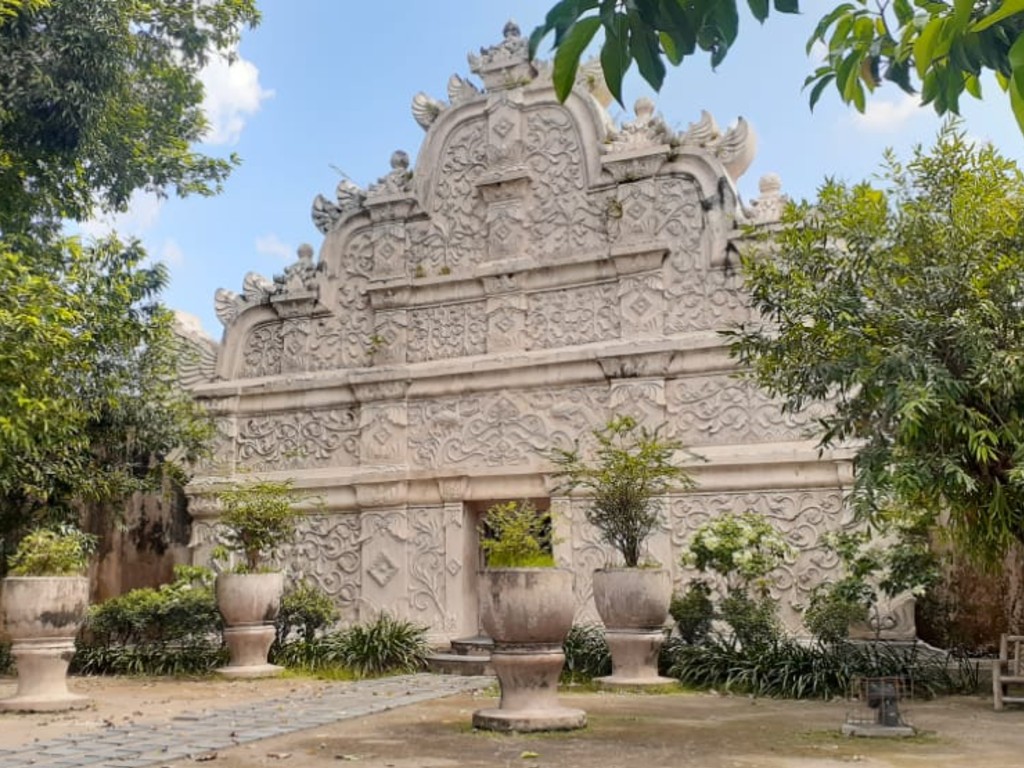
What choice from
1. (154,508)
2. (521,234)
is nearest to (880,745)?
(521,234)

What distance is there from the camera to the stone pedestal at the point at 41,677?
311 inches

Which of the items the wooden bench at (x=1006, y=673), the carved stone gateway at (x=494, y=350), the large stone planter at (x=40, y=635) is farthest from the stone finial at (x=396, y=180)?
the wooden bench at (x=1006, y=673)

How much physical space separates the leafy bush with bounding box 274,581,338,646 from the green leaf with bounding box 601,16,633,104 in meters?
9.89

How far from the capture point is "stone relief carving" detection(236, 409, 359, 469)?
12.3 meters

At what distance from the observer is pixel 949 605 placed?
936 centimetres

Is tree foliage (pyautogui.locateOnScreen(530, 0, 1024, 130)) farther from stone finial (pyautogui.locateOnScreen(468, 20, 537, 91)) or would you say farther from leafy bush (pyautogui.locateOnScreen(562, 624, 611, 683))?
stone finial (pyautogui.locateOnScreen(468, 20, 537, 91))

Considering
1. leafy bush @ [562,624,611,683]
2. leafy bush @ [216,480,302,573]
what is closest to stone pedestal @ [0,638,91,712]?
leafy bush @ [216,480,302,573]

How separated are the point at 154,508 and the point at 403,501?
3535 millimetres

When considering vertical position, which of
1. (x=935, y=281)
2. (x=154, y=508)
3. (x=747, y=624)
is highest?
(x=935, y=281)

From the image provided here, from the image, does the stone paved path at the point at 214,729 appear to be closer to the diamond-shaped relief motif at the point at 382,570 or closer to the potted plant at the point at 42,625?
the potted plant at the point at 42,625

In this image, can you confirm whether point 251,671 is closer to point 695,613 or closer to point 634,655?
point 634,655

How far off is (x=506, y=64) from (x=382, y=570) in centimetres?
609

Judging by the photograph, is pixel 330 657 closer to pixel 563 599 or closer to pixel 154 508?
pixel 154 508

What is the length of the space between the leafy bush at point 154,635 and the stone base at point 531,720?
16.6 ft
